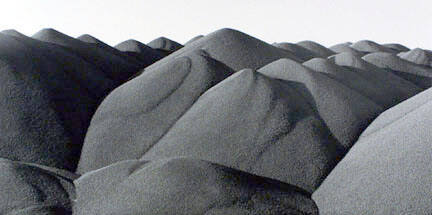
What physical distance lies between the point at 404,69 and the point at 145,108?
93.4 inches

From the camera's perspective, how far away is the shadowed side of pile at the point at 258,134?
90.3 inches

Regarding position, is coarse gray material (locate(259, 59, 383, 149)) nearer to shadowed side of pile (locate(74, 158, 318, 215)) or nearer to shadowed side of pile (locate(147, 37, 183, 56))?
shadowed side of pile (locate(74, 158, 318, 215))

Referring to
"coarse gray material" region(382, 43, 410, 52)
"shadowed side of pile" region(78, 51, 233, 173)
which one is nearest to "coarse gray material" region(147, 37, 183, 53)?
"shadowed side of pile" region(78, 51, 233, 173)

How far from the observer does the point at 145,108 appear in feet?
9.29

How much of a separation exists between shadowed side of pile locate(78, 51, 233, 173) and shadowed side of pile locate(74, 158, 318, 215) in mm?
468

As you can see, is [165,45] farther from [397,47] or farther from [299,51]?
[397,47]

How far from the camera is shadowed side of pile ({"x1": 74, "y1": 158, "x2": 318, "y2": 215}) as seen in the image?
1.86m

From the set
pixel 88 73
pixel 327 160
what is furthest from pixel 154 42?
pixel 327 160

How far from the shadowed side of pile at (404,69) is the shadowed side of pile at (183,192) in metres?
2.41

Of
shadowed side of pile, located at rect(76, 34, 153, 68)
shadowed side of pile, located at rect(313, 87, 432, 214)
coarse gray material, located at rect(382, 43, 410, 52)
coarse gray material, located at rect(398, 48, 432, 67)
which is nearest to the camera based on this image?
shadowed side of pile, located at rect(313, 87, 432, 214)

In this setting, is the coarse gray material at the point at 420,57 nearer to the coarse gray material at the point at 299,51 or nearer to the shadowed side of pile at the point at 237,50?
the coarse gray material at the point at 299,51

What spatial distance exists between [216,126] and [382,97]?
1.04 metres

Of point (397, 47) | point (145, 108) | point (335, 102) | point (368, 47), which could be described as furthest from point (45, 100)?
point (397, 47)

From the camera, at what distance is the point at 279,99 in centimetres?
260
